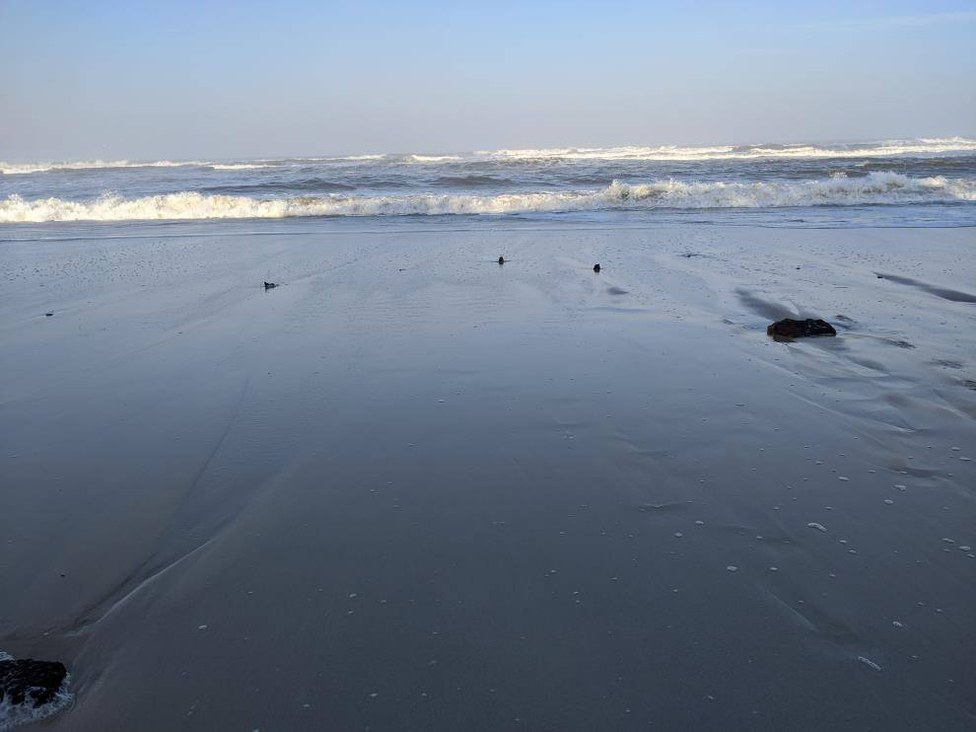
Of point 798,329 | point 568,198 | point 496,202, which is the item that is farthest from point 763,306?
point 568,198

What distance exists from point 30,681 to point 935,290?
26.7 ft

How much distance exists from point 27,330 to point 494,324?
4.30m

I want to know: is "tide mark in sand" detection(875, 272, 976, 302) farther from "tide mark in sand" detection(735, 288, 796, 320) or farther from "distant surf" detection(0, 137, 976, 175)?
"distant surf" detection(0, 137, 976, 175)

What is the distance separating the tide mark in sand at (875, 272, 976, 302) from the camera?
22.5ft

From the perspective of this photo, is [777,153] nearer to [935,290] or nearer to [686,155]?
[686,155]

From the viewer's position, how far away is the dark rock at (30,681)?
77.8 inches

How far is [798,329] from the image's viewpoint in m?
5.61

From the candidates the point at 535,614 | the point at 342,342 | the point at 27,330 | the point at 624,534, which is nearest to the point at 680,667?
the point at 535,614

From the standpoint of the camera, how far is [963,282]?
763cm

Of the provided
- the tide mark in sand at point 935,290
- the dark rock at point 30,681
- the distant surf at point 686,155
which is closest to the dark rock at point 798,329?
the tide mark in sand at point 935,290

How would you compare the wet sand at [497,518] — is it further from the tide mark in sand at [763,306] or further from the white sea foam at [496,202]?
the white sea foam at [496,202]

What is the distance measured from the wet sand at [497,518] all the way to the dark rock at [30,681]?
0.08m

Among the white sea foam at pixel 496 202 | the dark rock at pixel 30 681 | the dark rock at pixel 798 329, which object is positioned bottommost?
the white sea foam at pixel 496 202

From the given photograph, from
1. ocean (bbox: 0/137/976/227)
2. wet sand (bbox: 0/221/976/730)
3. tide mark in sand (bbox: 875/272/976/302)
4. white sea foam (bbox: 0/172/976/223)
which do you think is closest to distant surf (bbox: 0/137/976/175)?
ocean (bbox: 0/137/976/227)
